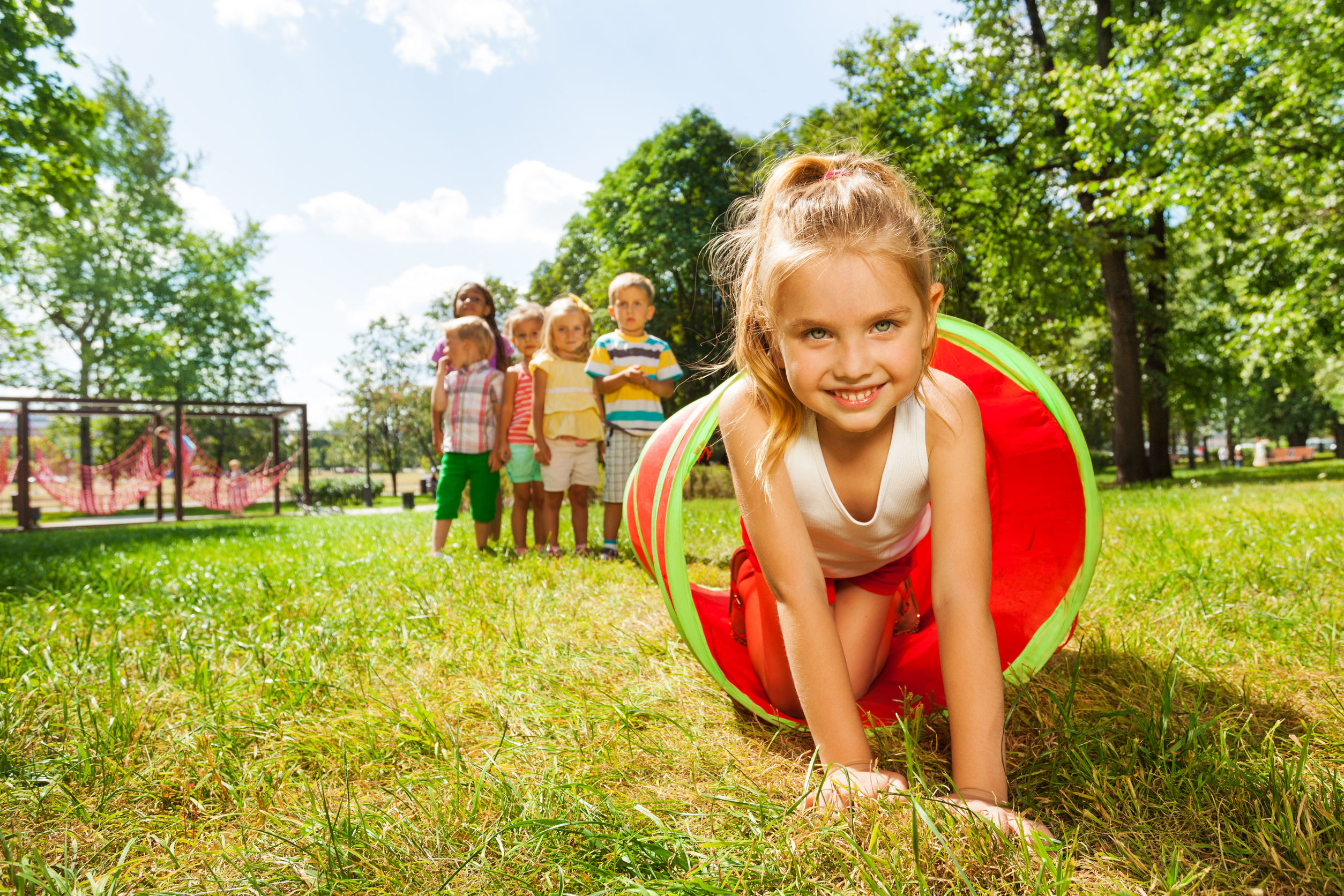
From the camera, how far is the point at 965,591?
1.58 metres

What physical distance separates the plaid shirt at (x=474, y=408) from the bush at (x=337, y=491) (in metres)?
24.3

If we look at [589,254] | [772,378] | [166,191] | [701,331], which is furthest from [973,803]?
[166,191]

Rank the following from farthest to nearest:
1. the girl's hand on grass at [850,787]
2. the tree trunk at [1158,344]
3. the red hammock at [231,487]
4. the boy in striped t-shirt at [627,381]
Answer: the red hammock at [231,487], the tree trunk at [1158,344], the boy in striped t-shirt at [627,381], the girl's hand on grass at [850,787]

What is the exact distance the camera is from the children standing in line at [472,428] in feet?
16.9

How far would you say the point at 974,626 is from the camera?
5.06 feet

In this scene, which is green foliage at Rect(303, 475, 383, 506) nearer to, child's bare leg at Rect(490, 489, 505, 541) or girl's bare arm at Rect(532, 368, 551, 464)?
child's bare leg at Rect(490, 489, 505, 541)

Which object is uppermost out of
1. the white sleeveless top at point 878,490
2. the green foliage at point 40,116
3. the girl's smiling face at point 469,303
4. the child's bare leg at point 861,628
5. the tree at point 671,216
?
the tree at point 671,216

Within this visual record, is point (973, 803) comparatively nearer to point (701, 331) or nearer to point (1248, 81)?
point (1248, 81)

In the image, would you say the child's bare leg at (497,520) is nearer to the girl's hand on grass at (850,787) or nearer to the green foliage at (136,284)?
the girl's hand on grass at (850,787)

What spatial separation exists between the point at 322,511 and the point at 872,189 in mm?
18993

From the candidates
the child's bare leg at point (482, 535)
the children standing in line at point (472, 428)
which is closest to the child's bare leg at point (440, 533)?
the children standing in line at point (472, 428)

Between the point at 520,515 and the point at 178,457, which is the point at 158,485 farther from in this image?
the point at 520,515

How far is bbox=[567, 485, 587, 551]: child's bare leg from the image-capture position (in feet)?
16.5

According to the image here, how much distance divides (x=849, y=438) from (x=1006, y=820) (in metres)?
0.90
